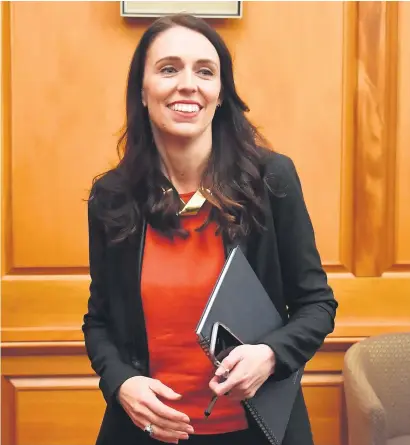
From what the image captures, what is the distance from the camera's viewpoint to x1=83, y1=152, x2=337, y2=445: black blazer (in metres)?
0.97

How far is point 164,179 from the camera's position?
1.03 m

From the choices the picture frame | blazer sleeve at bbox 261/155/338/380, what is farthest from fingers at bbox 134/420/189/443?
the picture frame

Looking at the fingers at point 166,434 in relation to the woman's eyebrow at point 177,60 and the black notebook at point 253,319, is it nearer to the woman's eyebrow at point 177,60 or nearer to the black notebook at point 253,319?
the black notebook at point 253,319

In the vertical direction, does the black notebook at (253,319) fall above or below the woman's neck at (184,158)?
below

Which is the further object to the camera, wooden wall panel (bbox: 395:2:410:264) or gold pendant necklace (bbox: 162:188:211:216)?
wooden wall panel (bbox: 395:2:410:264)

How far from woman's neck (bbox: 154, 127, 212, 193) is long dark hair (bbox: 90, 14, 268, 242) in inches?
0.6

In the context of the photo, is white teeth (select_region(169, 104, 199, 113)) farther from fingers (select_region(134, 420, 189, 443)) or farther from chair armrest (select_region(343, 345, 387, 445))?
chair armrest (select_region(343, 345, 387, 445))

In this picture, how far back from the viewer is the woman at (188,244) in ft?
3.13

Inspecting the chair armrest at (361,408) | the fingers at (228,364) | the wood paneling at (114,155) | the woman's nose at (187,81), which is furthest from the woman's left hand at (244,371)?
the wood paneling at (114,155)

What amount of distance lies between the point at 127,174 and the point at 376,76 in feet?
4.05

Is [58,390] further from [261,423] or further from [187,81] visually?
[187,81]

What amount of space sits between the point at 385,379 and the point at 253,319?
107 centimetres

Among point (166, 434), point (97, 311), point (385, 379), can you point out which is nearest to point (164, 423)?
point (166, 434)

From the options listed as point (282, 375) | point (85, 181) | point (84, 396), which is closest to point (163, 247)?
point (282, 375)
